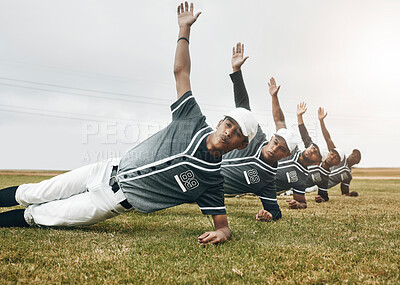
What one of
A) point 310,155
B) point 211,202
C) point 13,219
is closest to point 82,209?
point 13,219

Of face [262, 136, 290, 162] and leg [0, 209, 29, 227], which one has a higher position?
face [262, 136, 290, 162]

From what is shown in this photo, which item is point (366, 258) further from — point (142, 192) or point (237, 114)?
point (142, 192)

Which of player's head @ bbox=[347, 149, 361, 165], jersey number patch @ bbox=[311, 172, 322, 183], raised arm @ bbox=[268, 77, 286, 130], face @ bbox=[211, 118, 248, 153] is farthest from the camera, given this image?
player's head @ bbox=[347, 149, 361, 165]

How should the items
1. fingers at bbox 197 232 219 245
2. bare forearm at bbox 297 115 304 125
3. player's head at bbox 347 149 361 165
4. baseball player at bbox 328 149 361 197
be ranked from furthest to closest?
player's head at bbox 347 149 361 165
baseball player at bbox 328 149 361 197
bare forearm at bbox 297 115 304 125
fingers at bbox 197 232 219 245

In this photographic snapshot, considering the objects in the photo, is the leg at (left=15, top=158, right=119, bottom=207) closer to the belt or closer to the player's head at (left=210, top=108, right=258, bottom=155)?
the belt

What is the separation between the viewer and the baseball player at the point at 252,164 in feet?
19.5

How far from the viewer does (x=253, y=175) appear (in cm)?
604

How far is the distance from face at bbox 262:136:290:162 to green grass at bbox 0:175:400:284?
149 centimetres

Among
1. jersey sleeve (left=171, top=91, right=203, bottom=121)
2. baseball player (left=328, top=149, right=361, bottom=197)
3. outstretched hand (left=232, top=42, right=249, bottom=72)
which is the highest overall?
outstretched hand (left=232, top=42, right=249, bottom=72)

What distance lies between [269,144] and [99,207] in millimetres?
3505

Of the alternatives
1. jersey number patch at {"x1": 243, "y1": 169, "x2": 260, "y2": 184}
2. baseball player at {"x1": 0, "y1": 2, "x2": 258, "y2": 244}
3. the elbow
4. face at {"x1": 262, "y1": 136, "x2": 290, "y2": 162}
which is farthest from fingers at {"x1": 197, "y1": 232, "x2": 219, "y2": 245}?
face at {"x1": 262, "y1": 136, "x2": 290, "y2": 162}

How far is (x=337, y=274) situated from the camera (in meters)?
2.92

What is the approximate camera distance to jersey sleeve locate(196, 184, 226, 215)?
4.02 metres

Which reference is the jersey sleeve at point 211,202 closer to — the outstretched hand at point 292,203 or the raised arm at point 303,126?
the outstretched hand at point 292,203
